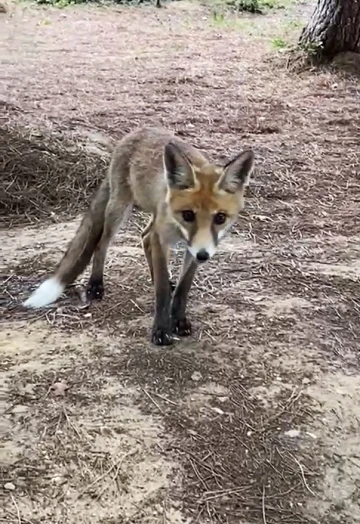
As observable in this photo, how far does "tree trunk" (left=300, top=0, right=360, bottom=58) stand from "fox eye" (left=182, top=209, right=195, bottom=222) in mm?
7353

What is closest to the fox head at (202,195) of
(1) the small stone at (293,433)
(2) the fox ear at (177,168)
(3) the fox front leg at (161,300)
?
(2) the fox ear at (177,168)

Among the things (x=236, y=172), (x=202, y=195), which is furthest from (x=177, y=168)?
(x=236, y=172)

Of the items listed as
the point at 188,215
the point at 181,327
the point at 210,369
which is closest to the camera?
the point at 188,215

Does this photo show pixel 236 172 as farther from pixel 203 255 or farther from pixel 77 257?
pixel 77 257

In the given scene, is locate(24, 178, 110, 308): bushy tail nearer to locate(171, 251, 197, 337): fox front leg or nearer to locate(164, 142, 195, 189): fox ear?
locate(171, 251, 197, 337): fox front leg

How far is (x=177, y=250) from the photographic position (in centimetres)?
515

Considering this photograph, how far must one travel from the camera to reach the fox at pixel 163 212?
3564 mm

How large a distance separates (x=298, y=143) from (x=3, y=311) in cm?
410

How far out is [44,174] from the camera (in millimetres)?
6023

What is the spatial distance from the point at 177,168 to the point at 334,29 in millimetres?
7357

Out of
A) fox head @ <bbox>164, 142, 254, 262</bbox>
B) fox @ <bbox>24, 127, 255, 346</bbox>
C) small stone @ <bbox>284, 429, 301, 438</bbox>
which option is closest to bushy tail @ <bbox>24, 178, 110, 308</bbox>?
fox @ <bbox>24, 127, 255, 346</bbox>

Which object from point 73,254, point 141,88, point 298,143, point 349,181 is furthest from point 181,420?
point 141,88

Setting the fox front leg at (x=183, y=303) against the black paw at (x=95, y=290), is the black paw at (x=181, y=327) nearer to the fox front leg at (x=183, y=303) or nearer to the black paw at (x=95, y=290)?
the fox front leg at (x=183, y=303)

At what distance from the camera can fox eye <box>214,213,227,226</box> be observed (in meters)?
3.57
